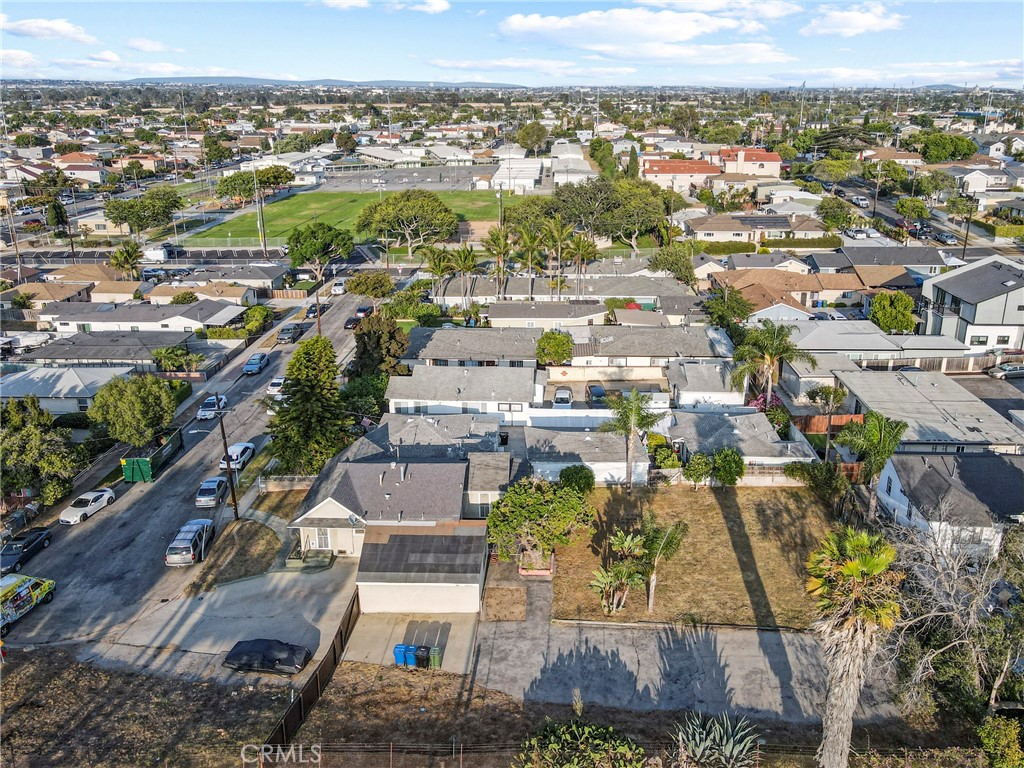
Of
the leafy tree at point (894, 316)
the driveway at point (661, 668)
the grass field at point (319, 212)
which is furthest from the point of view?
the grass field at point (319, 212)

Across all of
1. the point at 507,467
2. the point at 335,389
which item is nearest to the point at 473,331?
the point at 335,389

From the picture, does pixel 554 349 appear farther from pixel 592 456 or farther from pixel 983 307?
pixel 983 307

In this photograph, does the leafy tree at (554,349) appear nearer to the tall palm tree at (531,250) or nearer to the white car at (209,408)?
the tall palm tree at (531,250)

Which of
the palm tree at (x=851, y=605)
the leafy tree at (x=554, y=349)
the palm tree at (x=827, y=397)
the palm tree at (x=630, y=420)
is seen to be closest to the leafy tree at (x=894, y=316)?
the palm tree at (x=827, y=397)

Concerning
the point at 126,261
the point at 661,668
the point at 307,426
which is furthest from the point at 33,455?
the point at 126,261

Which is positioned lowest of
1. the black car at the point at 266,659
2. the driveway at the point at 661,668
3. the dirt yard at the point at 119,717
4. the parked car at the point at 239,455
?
the driveway at the point at 661,668

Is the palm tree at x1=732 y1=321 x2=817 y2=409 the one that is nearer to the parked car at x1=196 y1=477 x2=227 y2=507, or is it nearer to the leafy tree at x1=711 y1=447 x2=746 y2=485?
the leafy tree at x1=711 y1=447 x2=746 y2=485

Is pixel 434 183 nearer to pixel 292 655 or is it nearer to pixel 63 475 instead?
pixel 63 475

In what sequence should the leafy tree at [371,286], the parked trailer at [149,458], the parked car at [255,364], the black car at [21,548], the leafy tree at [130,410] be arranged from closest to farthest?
the black car at [21,548] → the parked trailer at [149,458] → the leafy tree at [130,410] → the parked car at [255,364] → the leafy tree at [371,286]
